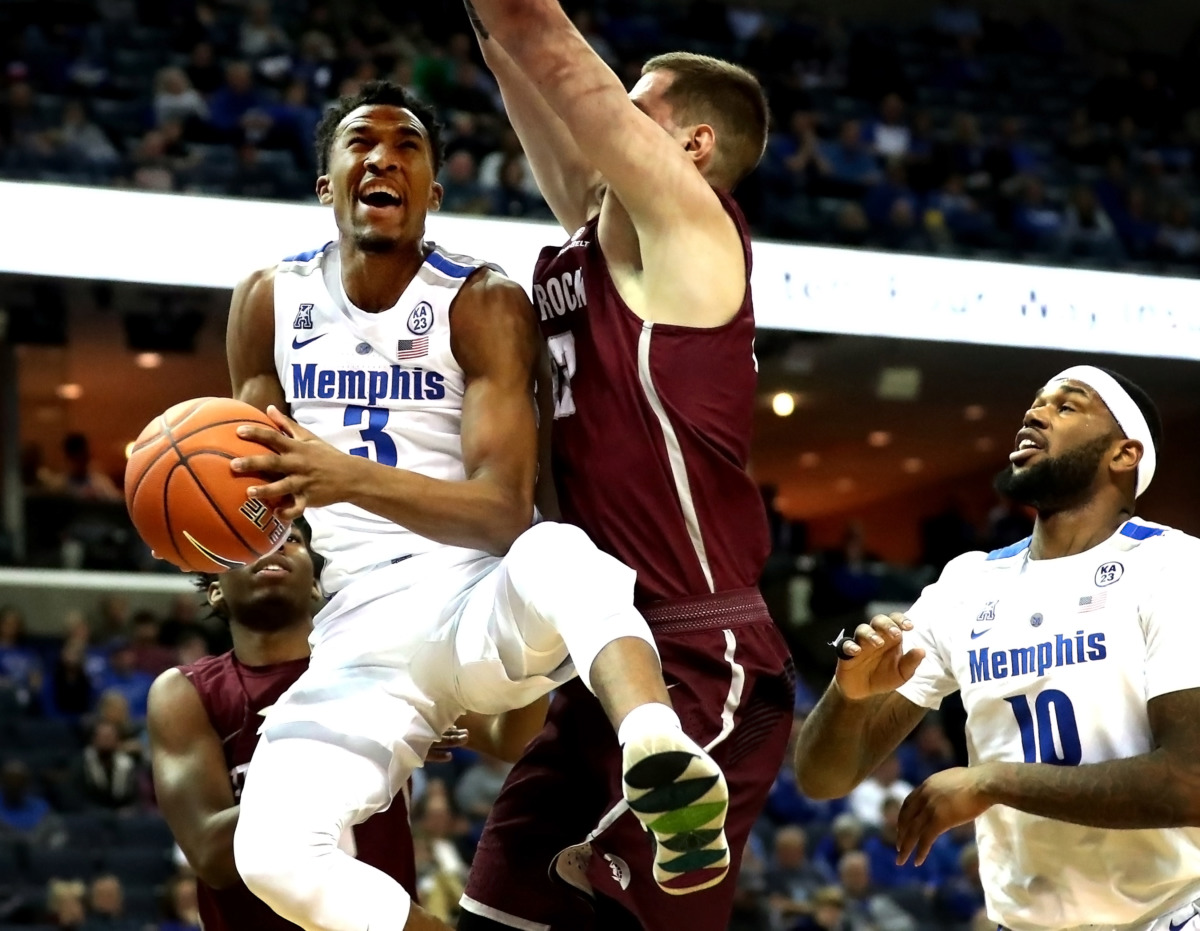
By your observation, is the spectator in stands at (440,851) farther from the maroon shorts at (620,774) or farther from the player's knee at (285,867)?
the player's knee at (285,867)

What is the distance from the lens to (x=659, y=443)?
3.92 m

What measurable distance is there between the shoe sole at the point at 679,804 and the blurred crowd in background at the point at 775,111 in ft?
32.2

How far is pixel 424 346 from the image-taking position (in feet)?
13.6

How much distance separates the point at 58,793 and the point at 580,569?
8598 millimetres

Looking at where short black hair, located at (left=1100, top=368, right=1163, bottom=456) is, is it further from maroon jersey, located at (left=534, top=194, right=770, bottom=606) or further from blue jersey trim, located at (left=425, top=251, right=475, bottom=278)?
blue jersey trim, located at (left=425, top=251, right=475, bottom=278)

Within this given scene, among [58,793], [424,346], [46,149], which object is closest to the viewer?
[424,346]

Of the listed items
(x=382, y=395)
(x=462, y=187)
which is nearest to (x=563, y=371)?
(x=382, y=395)

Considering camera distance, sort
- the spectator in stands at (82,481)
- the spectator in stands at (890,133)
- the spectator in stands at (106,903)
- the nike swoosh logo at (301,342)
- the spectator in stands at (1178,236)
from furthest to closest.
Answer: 1. the spectator in stands at (890,133)
2. the spectator in stands at (1178,236)
3. the spectator in stands at (82,481)
4. the spectator in stands at (106,903)
5. the nike swoosh logo at (301,342)

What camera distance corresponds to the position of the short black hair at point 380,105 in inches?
169

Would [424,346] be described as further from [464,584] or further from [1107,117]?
[1107,117]

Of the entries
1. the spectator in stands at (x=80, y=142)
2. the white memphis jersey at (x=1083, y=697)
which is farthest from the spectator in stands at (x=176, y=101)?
the white memphis jersey at (x=1083, y=697)

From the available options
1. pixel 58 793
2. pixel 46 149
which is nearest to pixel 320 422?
pixel 58 793

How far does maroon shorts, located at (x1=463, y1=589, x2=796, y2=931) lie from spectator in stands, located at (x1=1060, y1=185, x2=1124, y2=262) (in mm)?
11855

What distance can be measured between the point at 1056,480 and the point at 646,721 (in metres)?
2.01
